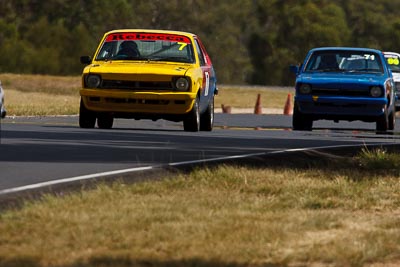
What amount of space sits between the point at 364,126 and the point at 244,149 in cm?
1449

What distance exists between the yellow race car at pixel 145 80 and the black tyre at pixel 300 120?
284cm

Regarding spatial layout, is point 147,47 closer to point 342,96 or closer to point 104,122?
point 104,122

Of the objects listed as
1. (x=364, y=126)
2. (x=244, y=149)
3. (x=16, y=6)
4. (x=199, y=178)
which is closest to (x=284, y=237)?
(x=199, y=178)

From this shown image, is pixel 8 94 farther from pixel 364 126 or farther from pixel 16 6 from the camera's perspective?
pixel 16 6

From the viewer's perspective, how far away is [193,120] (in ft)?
71.7

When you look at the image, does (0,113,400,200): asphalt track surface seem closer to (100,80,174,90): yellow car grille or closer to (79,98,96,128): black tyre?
(79,98,96,128): black tyre

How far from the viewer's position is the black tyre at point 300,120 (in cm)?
2525

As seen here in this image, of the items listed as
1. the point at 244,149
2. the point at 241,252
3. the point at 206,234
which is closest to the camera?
the point at 241,252

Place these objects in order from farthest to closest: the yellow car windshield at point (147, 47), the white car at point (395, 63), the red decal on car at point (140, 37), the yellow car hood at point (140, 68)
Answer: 1. the white car at point (395, 63)
2. the red decal on car at point (140, 37)
3. the yellow car windshield at point (147, 47)
4. the yellow car hood at point (140, 68)

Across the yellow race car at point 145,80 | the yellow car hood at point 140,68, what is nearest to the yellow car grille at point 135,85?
the yellow race car at point 145,80

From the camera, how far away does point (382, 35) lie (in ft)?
334

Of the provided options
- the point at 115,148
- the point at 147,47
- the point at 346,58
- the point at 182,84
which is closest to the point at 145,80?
the point at 182,84

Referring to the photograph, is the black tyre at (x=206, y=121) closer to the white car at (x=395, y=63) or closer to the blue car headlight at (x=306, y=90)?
the blue car headlight at (x=306, y=90)

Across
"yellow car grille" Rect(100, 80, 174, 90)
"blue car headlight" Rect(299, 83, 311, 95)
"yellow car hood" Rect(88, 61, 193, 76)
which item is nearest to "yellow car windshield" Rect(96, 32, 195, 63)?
"yellow car hood" Rect(88, 61, 193, 76)
